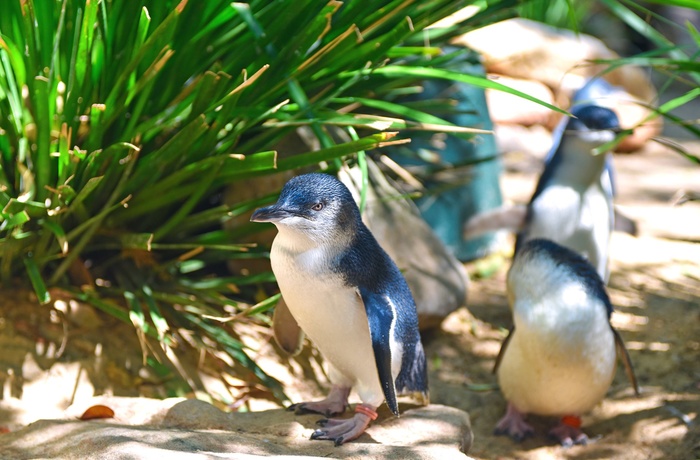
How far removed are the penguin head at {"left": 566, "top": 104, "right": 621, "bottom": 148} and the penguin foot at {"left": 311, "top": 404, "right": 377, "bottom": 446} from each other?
1973 mm

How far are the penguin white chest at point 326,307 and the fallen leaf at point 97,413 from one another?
604 millimetres

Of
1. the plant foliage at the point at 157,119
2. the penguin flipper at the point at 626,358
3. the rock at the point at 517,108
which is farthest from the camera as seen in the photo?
the rock at the point at 517,108

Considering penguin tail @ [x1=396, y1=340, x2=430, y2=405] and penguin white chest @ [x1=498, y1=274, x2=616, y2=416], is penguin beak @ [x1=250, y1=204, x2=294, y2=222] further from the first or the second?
penguin white chest @ [x1=498, y1=274, x2=616, y2=416]

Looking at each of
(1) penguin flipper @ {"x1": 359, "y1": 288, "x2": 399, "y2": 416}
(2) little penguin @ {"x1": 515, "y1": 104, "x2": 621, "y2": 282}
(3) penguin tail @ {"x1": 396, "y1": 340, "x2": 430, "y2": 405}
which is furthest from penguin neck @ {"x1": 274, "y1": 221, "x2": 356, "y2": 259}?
(2) little penguin @ {"x1": 515, "y1": 104, "x2": 621, "y2": 282}

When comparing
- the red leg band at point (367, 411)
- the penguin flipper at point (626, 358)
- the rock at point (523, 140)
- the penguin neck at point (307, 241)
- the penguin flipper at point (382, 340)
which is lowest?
the rock at point (523, 140)

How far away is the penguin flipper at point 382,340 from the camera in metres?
2.09

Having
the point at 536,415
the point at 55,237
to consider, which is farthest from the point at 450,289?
the point at 55,237

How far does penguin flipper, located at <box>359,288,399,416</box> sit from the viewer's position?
209cm

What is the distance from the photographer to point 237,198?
342 cm

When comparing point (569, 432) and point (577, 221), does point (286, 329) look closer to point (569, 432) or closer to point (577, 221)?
point (569, 432)

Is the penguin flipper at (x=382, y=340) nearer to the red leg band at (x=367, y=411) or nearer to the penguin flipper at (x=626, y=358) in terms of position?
the red leg band at (x=367, y=411)

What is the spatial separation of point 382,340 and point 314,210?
1.19 feet

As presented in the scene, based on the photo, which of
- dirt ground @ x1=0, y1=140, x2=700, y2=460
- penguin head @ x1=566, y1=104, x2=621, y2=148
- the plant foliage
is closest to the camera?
the plant foliage

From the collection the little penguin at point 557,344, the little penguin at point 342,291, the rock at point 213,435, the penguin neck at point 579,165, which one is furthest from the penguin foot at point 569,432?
the penguin neck at point 579,165
